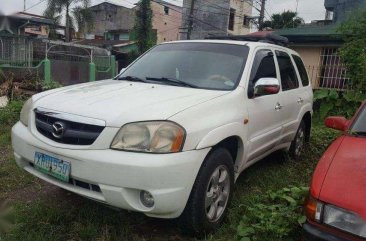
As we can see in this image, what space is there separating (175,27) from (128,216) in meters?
46.5

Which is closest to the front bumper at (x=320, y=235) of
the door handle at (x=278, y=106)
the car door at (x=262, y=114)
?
the car door at (x=262, y=114)

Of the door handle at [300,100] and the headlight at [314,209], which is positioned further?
the door handle at [300,100]

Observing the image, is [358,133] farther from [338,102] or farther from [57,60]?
[57,60]

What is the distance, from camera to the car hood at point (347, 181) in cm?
216

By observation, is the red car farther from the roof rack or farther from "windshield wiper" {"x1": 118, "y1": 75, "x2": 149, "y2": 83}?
the roof rack

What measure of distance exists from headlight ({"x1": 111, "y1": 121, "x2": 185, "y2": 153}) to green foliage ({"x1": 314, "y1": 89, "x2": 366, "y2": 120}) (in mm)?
8072

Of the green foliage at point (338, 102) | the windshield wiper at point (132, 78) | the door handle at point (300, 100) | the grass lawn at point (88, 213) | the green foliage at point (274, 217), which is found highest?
the windshield wiper at point (132, 78)

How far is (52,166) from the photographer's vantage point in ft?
9.22

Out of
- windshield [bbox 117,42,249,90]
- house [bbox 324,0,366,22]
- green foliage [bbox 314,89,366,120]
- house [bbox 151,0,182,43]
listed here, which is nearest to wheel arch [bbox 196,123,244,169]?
windshield [bbox 117,42,249,90]

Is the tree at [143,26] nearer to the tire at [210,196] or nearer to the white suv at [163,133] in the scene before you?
the white suv at [163,133]

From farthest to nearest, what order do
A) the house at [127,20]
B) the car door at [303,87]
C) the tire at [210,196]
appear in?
the house at [127,20] → the car door at [303,87] → the tire at [210,196]

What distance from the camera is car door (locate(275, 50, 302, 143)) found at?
4516mm

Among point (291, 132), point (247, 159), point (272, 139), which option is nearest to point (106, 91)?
point (247, 159)

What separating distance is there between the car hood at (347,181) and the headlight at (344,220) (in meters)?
0.03
